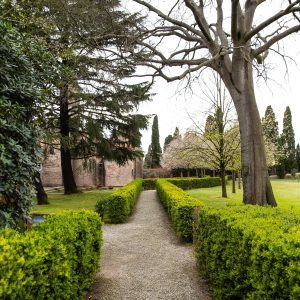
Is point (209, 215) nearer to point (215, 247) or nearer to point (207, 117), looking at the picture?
point (215, 247)

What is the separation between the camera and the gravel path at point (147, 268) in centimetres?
482

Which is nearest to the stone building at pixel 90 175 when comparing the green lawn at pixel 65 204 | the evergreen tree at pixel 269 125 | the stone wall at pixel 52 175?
the stone wall at pixel 52 175

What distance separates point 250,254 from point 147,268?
3255 mm

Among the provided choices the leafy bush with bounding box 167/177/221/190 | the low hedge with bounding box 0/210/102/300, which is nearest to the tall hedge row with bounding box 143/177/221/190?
the leafy bush with bounding box 167/177/221/190

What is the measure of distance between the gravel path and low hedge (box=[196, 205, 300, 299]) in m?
0.47

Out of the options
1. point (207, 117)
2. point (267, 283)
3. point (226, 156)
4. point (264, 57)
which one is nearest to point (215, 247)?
point (267, 283)

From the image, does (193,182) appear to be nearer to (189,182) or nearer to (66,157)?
(189,182)

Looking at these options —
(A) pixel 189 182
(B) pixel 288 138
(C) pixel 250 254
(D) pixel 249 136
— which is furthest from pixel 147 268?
(B) pixel 288 138

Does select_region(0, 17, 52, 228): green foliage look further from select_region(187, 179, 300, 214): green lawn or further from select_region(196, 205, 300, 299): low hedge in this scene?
select_region(187, 179, 300, 214): green lawn

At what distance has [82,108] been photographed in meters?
20.3

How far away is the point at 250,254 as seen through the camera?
3297 mm

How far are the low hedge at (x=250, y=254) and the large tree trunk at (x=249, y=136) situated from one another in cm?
505

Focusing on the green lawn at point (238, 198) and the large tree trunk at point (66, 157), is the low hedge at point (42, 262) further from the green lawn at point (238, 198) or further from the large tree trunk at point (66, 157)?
the large tree trunk at point (66, 157)

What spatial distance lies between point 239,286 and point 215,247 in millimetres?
815
